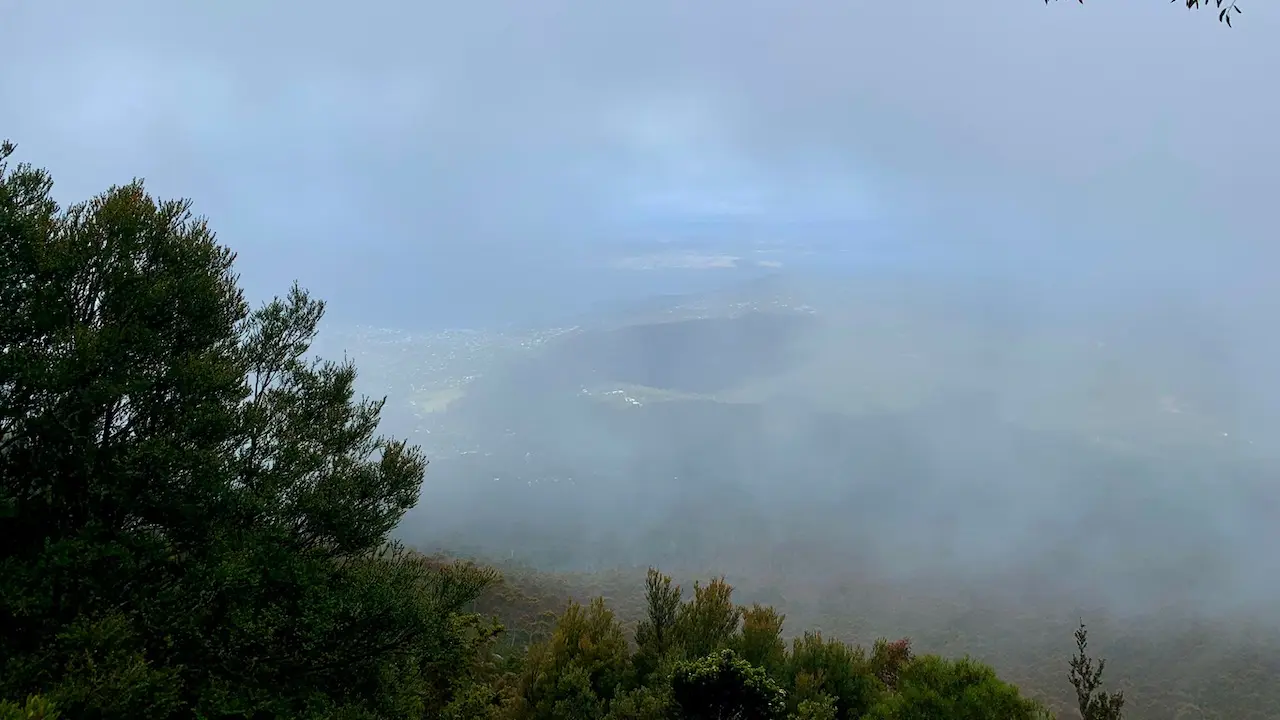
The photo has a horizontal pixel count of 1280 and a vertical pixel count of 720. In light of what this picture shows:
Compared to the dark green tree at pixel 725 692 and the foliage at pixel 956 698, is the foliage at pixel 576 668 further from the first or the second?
the foliage at pixel 956 698

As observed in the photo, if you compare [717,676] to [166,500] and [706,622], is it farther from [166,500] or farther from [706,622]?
[166,500]

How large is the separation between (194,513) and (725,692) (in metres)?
15.6

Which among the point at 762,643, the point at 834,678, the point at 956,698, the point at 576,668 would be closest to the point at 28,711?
the point at 576,668

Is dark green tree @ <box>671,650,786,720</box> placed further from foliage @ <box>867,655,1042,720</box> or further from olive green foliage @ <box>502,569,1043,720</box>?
foliage @ <box>867,655,1042,720</box>

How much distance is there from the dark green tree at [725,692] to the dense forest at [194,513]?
0.06 metres

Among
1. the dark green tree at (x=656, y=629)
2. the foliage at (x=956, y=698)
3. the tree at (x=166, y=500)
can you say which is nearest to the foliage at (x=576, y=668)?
the dark green tree at (x=656, y=629)

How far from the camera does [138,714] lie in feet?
40.6

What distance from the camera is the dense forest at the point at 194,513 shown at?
1302 centimetres

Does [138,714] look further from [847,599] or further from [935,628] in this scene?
[847,599]

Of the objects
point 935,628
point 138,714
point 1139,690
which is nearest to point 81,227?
point 138,714

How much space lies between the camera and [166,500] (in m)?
14.8

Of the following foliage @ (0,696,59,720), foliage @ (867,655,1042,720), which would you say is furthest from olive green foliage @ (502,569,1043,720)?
foliage @ (0,696,59,720)

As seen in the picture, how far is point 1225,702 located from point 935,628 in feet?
193

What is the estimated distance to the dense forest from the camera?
42.7 ft
